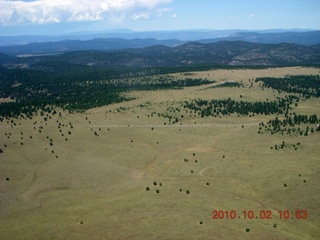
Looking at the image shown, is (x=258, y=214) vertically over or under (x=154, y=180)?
over

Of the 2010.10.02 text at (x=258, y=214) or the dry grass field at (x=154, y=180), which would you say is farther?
the 2010.10.02 text at (x=258, y=214)

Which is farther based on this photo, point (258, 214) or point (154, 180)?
point (154, 180)

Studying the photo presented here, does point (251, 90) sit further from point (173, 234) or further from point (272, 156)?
point (173, 234)

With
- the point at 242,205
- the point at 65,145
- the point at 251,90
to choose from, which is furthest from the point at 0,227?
the point at 251,90

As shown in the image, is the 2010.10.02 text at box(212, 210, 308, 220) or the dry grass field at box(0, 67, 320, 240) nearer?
the dry grass field at box(0, 67, 320, 240)

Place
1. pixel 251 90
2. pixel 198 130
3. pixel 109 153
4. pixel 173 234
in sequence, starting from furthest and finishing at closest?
pixel 251 90 < pixel 198 130 < pixel 109 153 < pixel 173 234

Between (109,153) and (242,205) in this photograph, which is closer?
(242,205)

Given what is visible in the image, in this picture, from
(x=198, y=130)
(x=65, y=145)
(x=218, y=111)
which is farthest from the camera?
(x=218, y=111)

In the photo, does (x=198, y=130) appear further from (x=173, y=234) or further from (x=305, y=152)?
(x=173, y=234)
